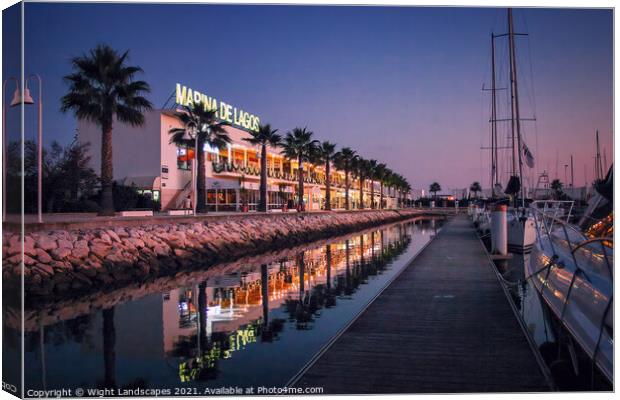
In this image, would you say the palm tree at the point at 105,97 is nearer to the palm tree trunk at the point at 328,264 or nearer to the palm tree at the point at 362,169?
the palm tree trunk at the point at 328,264

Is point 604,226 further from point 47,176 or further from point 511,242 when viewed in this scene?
point 47,176

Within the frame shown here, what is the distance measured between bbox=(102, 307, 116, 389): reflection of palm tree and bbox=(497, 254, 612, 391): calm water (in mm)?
5732

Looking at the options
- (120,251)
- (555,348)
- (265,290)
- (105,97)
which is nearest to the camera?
(555,348)

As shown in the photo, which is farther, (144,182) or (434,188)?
(434,188)

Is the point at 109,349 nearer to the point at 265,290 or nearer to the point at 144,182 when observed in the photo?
the point at 265,290

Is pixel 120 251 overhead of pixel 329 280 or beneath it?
overhead

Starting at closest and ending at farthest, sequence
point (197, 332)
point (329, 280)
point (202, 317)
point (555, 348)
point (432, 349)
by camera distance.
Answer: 1. point (432, 349)
2. point (555, 348)
3. point (197, 332)
4. point (202, 317)
5. point (329, 280)

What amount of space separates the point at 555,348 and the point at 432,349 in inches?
100

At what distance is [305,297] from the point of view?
14500 mm

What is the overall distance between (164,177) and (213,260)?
21.3 metres

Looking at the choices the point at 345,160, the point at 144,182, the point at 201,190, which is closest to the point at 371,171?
the point at 345,160

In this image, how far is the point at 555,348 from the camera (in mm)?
8758

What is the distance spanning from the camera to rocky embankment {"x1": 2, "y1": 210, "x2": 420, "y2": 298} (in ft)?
46.1

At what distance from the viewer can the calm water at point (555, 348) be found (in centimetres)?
693
